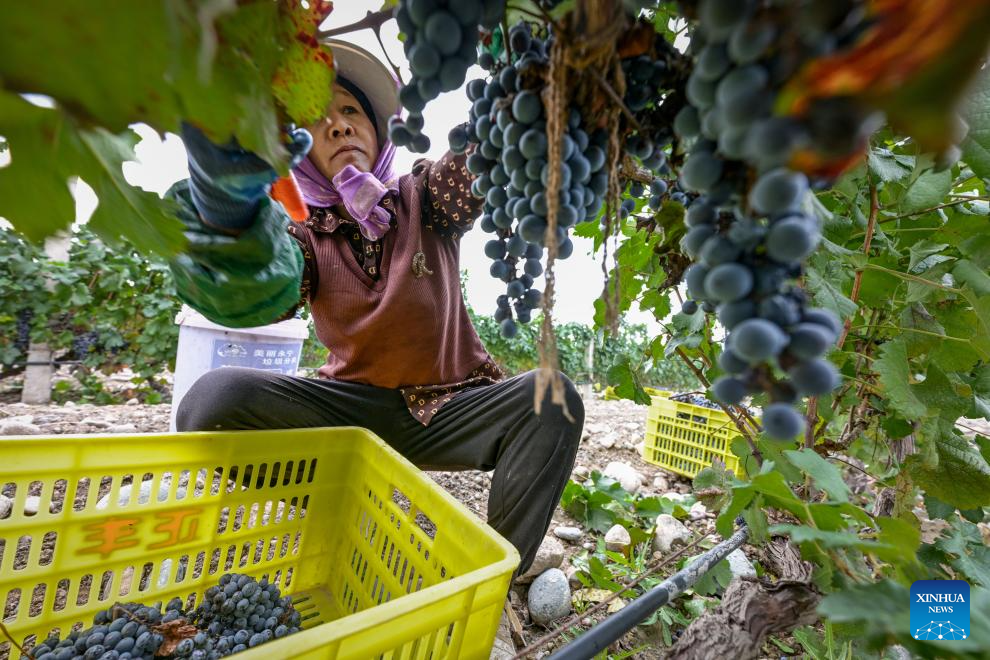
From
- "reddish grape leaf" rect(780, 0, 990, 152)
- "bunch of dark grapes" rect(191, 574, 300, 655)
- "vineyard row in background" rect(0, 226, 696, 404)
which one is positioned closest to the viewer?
"reddish grape leaf" rect(780, 0, 990, 152)

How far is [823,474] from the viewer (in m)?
0.58

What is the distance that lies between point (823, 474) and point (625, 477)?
212 centimetres

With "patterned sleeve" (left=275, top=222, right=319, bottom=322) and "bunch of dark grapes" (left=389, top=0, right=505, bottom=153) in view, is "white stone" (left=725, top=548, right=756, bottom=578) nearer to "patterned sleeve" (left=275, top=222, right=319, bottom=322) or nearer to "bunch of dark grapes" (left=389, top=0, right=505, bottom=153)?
"bunch of dark grapes" (left=389, top=0, right=505, bottom=153)

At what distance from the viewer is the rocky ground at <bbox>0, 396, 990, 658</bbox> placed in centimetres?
133

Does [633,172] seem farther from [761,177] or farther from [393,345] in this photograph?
[393,345]

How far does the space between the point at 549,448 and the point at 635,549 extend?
0.76 meters

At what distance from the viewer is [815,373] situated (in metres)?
0.27

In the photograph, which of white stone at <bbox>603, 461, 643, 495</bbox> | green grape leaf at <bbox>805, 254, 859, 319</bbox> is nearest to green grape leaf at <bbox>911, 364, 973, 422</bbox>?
green grape leaf at <bbox>805, 254, 859, 319</bbox>

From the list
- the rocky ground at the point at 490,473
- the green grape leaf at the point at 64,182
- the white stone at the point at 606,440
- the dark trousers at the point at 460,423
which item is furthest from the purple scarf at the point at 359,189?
the white stone at the point at 606,440

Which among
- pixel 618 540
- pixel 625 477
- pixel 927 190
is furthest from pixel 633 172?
pixel 625 477

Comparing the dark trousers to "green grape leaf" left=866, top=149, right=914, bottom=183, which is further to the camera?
the dark trousers

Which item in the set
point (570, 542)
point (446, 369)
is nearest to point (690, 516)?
point (570, 542)

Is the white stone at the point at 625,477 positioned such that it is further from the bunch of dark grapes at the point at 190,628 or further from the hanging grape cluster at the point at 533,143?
the hanging grape cluster at the point at 533,143

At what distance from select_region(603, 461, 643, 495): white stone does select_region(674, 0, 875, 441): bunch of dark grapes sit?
2.29 metres
